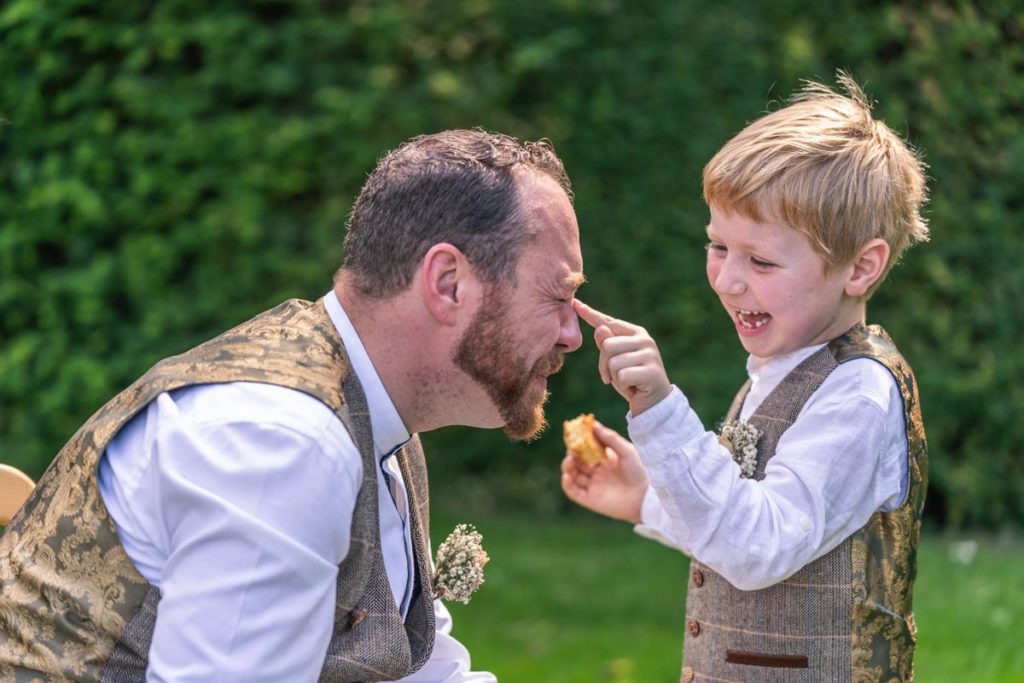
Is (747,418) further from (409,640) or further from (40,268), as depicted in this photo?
(40,268)

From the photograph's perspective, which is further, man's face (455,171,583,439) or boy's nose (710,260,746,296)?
boy's nose (710,260,746,296)

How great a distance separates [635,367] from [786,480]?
1.28 ft

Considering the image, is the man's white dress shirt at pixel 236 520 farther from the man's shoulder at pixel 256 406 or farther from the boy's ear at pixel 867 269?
the boy's ear at pixel 867 269

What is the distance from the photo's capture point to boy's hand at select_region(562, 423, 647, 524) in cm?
312

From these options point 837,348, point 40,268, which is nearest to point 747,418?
point 837,348

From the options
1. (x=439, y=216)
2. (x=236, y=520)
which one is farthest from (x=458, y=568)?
(x=236, y=520)

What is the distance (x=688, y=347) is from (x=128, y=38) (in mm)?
3152

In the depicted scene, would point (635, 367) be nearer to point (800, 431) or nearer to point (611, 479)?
point (800, 431)

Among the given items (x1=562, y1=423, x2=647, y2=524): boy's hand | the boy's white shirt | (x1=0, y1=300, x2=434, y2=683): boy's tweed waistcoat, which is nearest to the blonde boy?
the boy's white shirt

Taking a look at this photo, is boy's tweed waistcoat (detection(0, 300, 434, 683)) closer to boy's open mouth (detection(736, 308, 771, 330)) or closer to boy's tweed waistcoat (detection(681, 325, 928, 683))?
boy's tweed waistcoat (detection(681, 325, 928, 683))

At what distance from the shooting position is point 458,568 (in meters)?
2.71

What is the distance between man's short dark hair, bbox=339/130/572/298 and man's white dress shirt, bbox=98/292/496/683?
368mm

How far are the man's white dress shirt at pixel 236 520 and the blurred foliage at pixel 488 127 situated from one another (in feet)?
14.2

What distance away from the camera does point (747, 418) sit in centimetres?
287
